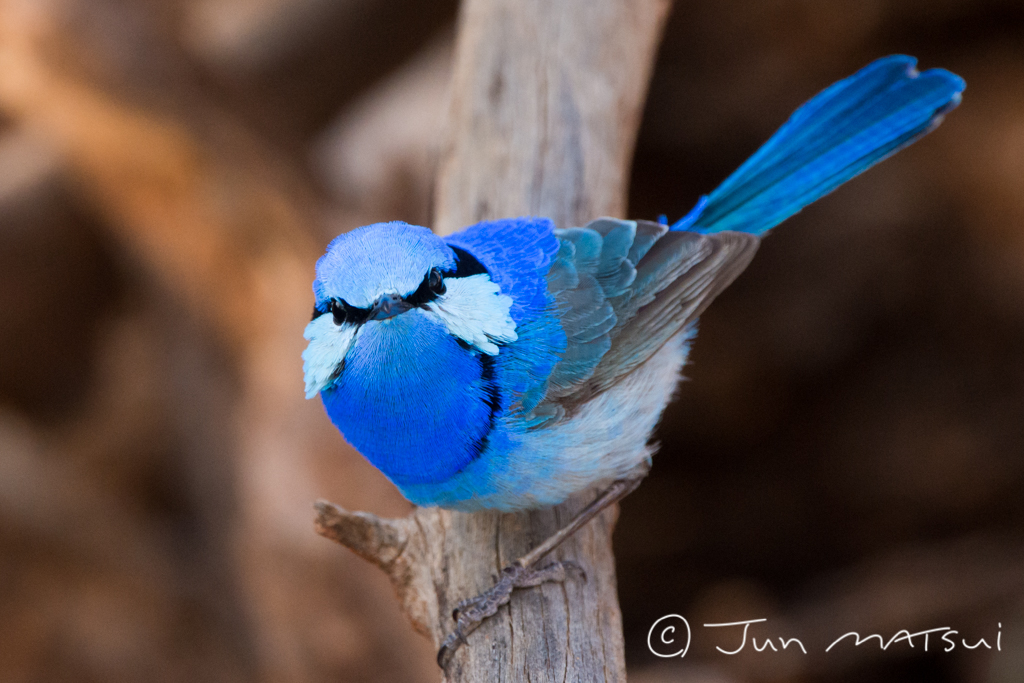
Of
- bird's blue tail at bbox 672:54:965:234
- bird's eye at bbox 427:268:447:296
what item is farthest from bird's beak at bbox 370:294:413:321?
bird's blue tail at bbox 672:54:965:234

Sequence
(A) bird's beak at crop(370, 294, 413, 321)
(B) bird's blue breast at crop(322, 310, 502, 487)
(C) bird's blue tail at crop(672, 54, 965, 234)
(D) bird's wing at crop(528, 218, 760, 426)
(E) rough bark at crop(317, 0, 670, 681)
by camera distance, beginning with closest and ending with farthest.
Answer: (A) bird's beak at crop(370, 294, 413, 321) < (B) bird's blue breast at crop(322, 310, 502, 487) < (E) rough bark at crop(317, 0, 670, 681) < (D) bird's wing at crop(528, 218, 760, 426) < (C) bird's blue tail at crop(672, 54, 965, 234)

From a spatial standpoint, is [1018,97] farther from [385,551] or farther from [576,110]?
[385,551]

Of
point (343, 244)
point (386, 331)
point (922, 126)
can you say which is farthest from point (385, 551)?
point (922, 126)

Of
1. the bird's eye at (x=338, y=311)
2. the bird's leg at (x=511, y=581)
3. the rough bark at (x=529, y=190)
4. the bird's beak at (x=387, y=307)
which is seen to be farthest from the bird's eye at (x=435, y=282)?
the bird's leg at (x=511, y=581)

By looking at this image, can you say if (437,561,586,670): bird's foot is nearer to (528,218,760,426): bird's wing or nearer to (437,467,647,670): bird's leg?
(437,467,647,670): bird's leg

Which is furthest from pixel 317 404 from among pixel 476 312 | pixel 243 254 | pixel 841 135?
pixel 841 135
